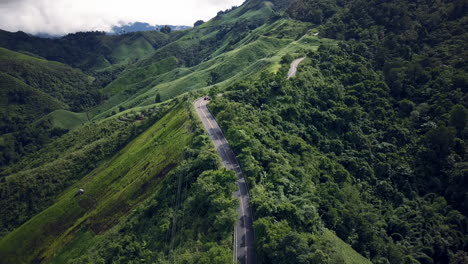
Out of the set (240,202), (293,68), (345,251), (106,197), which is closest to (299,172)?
(345,251)

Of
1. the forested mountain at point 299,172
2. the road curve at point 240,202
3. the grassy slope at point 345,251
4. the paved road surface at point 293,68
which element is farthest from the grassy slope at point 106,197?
the paved road surface at point 293,68

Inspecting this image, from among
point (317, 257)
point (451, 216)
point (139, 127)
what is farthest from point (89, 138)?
point (451, 216)

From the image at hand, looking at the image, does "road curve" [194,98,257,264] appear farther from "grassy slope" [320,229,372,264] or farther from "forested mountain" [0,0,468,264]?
"grassy slope" [320,229,372,264]

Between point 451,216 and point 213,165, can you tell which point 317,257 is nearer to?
point 213,165

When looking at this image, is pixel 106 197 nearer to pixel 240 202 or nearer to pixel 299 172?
pixel 240 202

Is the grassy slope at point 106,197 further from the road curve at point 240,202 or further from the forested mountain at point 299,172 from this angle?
the road curve at point 240,202

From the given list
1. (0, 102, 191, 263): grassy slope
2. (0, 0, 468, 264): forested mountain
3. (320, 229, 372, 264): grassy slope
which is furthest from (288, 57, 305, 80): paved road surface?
(320, 229, 372, 264): grassy slope
